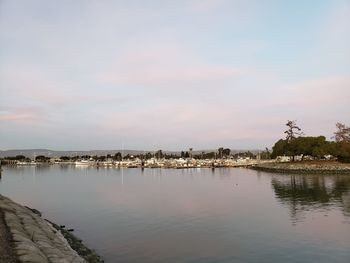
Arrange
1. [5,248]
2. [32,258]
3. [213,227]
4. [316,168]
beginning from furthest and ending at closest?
1. [316,168]
2. [213,227]
3. [5,248]
4. [32,258]

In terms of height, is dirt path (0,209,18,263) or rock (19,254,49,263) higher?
dirt path (0,209,18,263)

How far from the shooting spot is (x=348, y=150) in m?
114

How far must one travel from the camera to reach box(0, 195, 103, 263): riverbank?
17594mm

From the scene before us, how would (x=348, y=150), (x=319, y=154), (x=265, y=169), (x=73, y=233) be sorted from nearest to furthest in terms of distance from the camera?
(x=73, y=233), (x=348, y=150), (x=319, y=154), (x=265, y=169)

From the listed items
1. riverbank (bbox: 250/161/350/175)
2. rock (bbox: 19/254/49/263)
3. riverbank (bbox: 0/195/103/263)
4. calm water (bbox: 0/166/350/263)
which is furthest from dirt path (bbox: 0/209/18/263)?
riverbank (bbox: 250/161/350/175)

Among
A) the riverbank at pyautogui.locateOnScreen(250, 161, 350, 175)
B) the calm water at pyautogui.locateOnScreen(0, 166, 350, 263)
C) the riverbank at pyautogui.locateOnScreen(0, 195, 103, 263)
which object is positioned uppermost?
the riverbank at pyautogui.locateOnScreen(250, 161, 350, 175)

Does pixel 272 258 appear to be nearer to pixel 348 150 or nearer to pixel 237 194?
pixel 237 194

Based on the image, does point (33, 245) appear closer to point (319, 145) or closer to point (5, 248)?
point (5, 248)

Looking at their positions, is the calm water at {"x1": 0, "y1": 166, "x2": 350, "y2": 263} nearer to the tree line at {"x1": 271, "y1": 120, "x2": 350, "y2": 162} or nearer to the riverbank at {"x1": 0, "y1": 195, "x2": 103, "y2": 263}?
the riverbank at {"x1": 0, "y1": 195, "x2": 103, "y2": 263}

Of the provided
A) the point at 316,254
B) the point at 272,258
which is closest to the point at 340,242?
the point at 316,254

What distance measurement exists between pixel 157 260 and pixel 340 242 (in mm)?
13282

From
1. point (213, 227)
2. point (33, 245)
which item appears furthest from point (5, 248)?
point (213, 227)

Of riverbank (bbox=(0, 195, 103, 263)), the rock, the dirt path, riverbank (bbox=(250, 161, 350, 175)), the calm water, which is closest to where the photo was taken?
the dirt path

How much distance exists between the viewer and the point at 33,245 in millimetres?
20109
